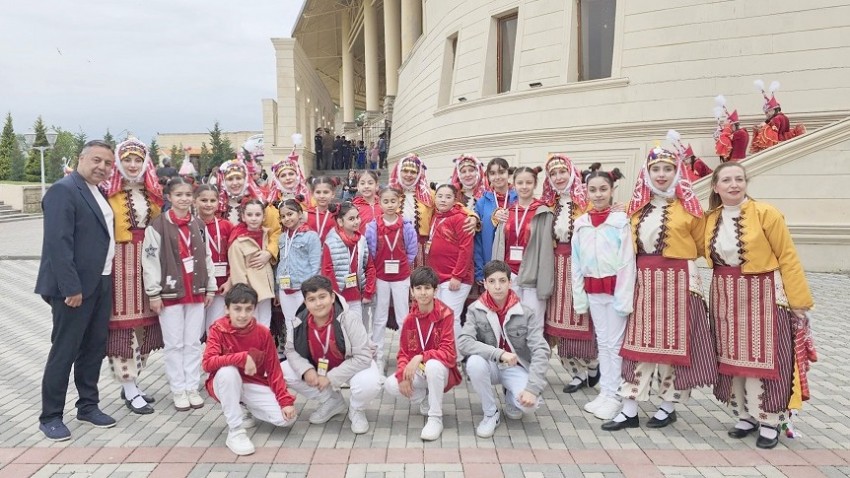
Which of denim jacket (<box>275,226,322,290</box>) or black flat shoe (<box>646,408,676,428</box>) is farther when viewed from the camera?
denim jacket (<box>275,226,322,290</box>)

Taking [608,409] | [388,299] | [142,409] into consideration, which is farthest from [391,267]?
[142,409]

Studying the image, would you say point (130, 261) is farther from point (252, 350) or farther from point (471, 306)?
point (471, 306)

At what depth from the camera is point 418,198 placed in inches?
243

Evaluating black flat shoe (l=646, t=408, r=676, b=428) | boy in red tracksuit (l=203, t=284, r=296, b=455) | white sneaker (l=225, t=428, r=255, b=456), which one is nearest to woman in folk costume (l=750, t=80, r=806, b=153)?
black flat shoe (l=646, t=408, r=676, b=428)

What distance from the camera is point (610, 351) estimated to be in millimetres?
4578

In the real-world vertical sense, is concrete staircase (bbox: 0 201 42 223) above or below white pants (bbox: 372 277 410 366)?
below

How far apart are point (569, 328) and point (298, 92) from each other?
23533 millimetres

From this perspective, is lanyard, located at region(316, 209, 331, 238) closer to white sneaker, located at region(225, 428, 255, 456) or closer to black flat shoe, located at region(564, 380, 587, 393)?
white sneaker, located at region(225, 428, 255, 456)

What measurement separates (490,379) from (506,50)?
1334 cm

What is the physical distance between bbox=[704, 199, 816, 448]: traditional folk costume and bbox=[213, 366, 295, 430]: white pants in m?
3.29

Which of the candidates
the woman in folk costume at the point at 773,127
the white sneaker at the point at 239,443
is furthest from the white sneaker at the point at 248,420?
the woman in folk costume at the point at 773,127

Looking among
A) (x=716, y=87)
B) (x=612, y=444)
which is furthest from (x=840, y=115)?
(x=612, y=444)

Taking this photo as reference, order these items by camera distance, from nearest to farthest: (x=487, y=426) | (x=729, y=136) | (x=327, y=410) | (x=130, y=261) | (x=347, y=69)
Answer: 1. (x=487, y=426)
2. (x=327, y=410)
3. (x=130, y=261)
4. (x=729, y=136)
5. (x=347, y=69)

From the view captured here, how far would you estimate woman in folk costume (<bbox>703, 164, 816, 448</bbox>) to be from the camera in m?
3.88
